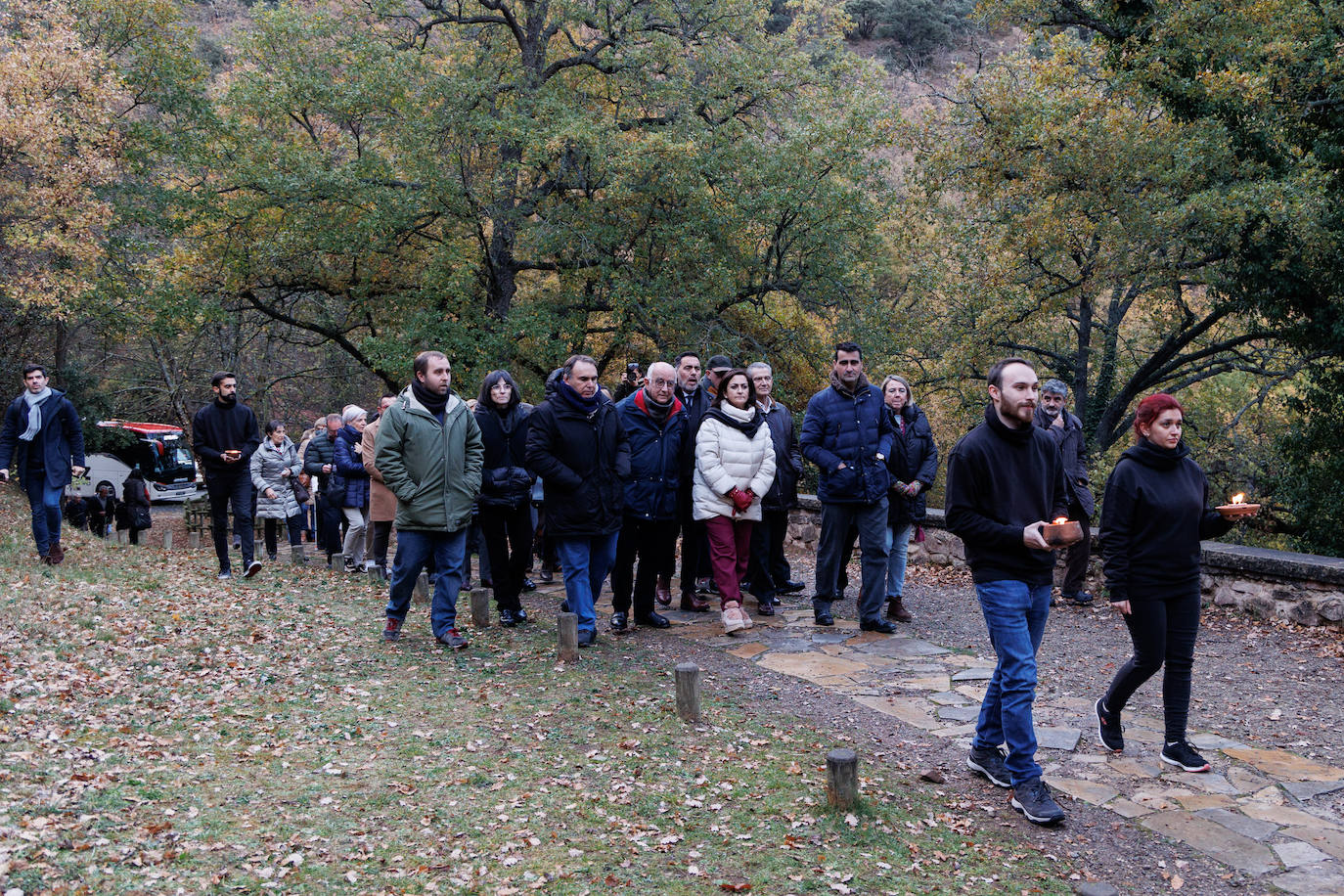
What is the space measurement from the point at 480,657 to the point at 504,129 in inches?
457

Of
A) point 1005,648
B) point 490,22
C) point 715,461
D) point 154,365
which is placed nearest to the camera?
point 1005,648

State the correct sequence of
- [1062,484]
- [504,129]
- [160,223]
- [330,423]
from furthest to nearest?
1. [160,223]
2. [504,129]
3. [330,423]
4. [1062,484]

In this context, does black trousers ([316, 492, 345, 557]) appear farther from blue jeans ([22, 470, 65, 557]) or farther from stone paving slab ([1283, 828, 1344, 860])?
stone paving slab ([1283, 828, 1344, 860])

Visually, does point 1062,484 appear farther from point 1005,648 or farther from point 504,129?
point 504,129

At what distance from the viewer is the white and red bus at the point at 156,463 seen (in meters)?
32.2

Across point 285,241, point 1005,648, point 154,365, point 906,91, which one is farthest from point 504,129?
point 906,91

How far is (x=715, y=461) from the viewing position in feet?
24.9

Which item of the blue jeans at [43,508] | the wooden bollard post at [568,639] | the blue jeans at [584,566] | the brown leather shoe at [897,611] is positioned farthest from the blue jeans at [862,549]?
the blue jeans at [43,508]

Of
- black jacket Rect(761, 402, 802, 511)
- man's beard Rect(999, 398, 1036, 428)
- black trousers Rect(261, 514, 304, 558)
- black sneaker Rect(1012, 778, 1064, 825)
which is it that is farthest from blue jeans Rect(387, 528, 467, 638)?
black trousers Rect(261, 514, 304, 558)

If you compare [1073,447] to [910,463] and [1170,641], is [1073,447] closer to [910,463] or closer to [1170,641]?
[910,463]

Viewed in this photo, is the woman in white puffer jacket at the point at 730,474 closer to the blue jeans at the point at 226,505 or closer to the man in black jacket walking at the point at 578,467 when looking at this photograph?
the man in black jacket walking at the point at 578,467

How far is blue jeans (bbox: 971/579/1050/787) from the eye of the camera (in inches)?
182

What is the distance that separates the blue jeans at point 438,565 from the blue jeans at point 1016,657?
4.15 m

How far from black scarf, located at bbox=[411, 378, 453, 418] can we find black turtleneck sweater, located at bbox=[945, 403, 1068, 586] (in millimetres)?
3989
